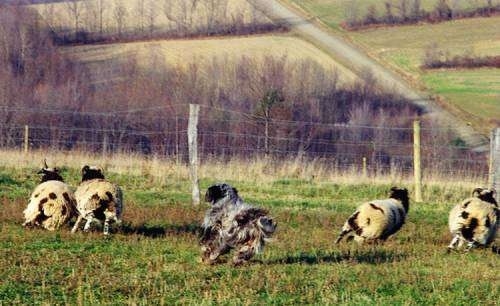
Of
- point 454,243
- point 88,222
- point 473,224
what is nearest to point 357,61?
point 454,243

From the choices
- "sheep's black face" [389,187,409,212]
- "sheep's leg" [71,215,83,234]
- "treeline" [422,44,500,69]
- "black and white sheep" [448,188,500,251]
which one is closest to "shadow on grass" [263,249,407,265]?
"black and white sheep" [448,188,500,251]

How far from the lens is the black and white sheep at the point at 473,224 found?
16.8 m

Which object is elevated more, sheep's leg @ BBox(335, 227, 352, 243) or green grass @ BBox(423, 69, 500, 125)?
green grass @ BBox(423, 69, 500, 125)

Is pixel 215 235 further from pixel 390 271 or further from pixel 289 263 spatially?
pixel 390 271

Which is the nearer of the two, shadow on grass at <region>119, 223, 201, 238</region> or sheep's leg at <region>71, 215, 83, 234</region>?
sheep's leg at <region>71, 215, 83, 234</region>

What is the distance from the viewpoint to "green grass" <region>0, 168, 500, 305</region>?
1169 centimetres

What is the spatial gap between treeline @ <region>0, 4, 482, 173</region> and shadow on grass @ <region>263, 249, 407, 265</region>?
28.2 metres

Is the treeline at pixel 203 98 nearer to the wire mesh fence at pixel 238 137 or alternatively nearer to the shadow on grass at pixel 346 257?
the wire mesh fence at pixel 238 137

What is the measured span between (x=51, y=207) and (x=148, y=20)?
60769mm

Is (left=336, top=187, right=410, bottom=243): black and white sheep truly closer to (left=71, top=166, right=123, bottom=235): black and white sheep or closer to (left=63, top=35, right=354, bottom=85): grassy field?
(left=71, top=166, right=123, bottom=235): black and white sheep

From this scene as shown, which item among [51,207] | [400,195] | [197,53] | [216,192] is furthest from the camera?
[197,53]

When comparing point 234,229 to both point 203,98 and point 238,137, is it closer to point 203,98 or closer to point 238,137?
point 238,137

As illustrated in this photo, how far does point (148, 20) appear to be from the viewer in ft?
251

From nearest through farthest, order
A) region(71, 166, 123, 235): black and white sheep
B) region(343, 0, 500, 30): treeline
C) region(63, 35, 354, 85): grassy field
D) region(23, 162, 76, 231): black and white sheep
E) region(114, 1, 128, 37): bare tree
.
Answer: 1. region(71, 166, 123, 235): black and white sheep
2. region(23, 162, 76, 231): black and white sheep
3. region(63, 35, 354, 85): grassy field
4. region(114, 1, 128, 37): bare tree
5. region(343, 0, 500, 30): treeline
